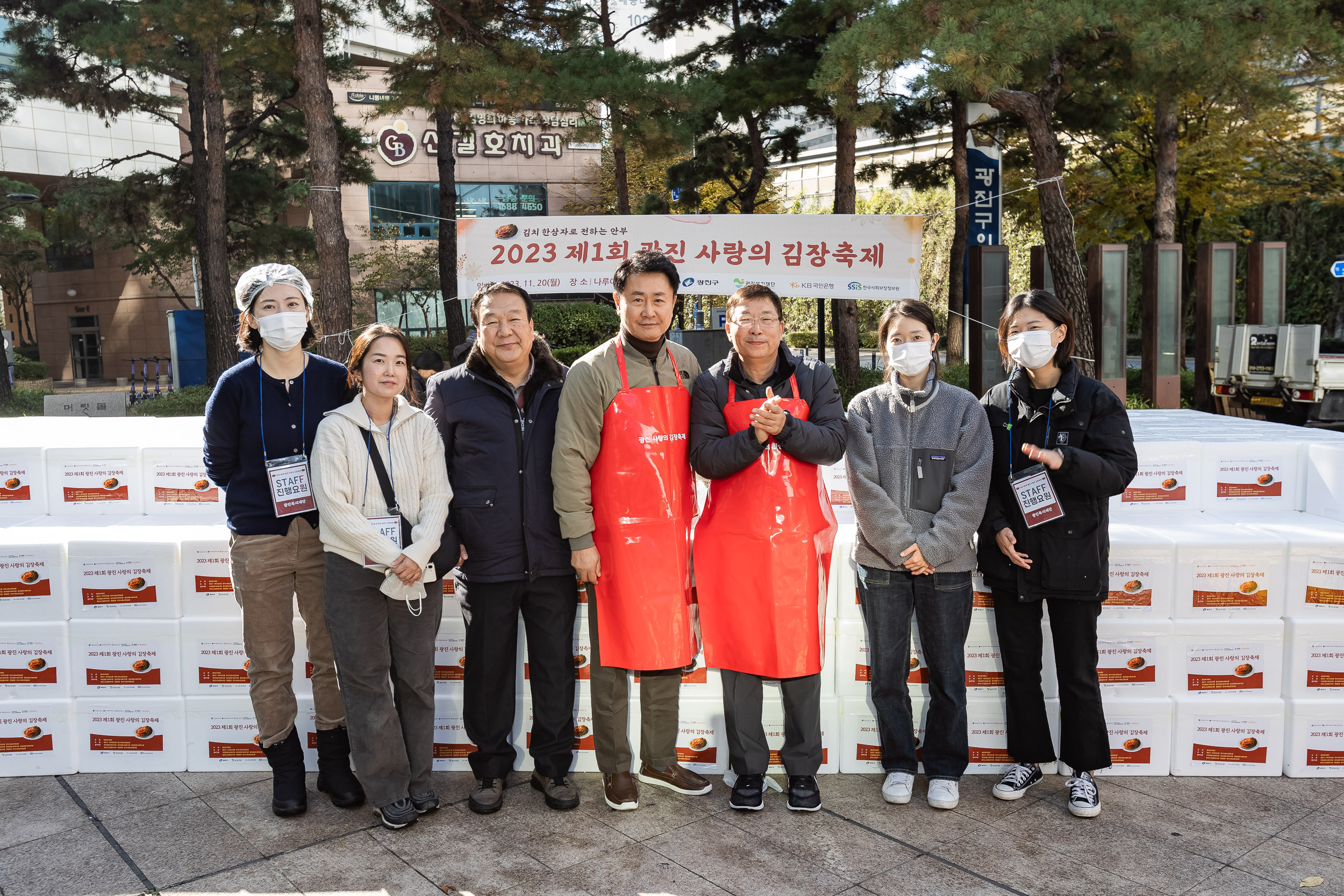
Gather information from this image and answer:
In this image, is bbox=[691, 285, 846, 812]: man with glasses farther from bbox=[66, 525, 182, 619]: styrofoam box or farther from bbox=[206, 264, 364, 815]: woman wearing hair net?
bbox=[66, 525, 182, 619]: styrofoam box

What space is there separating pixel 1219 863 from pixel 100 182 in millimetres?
21516

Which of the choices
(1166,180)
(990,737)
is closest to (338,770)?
(990,737)

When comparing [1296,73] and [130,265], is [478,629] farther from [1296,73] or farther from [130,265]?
[130,265]

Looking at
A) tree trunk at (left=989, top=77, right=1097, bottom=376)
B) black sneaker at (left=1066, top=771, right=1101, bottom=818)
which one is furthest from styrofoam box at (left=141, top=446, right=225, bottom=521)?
tree trunk at (left=989, top=77, right=1097, bottom=376)

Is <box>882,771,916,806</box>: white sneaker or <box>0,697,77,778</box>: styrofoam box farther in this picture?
<box>0,697,77,778</box>: styrofoam box

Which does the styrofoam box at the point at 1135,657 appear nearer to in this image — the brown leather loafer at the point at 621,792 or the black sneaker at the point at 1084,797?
the black sneaker at the point at 1084,797

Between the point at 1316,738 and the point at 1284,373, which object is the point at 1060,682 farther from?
the point at 1284,373

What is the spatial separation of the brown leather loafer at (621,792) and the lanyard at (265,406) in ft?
5.39

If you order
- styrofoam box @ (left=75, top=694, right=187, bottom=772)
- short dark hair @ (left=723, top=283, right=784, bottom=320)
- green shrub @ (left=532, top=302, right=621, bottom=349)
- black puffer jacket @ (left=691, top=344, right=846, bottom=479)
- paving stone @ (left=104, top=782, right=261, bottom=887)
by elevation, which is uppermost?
green shrub @ (left=532, top=302, right=621, bottom=349)

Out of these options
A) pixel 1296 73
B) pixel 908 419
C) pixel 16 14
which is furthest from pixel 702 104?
pixel 16 14

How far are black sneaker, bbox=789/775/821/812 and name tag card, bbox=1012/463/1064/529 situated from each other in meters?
1.23

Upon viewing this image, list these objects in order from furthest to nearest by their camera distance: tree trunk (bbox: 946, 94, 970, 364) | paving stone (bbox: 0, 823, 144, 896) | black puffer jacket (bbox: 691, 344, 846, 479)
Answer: tree trunk (bbox: 946, 94, 970, 364), black puffer jacket (bbox: 691, 344, 846, 479), paving stone (bbox: 0, 823, 144, 896)

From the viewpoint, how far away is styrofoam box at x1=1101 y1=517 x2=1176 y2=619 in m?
3.73

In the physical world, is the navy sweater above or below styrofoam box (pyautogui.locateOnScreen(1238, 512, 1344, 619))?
above
